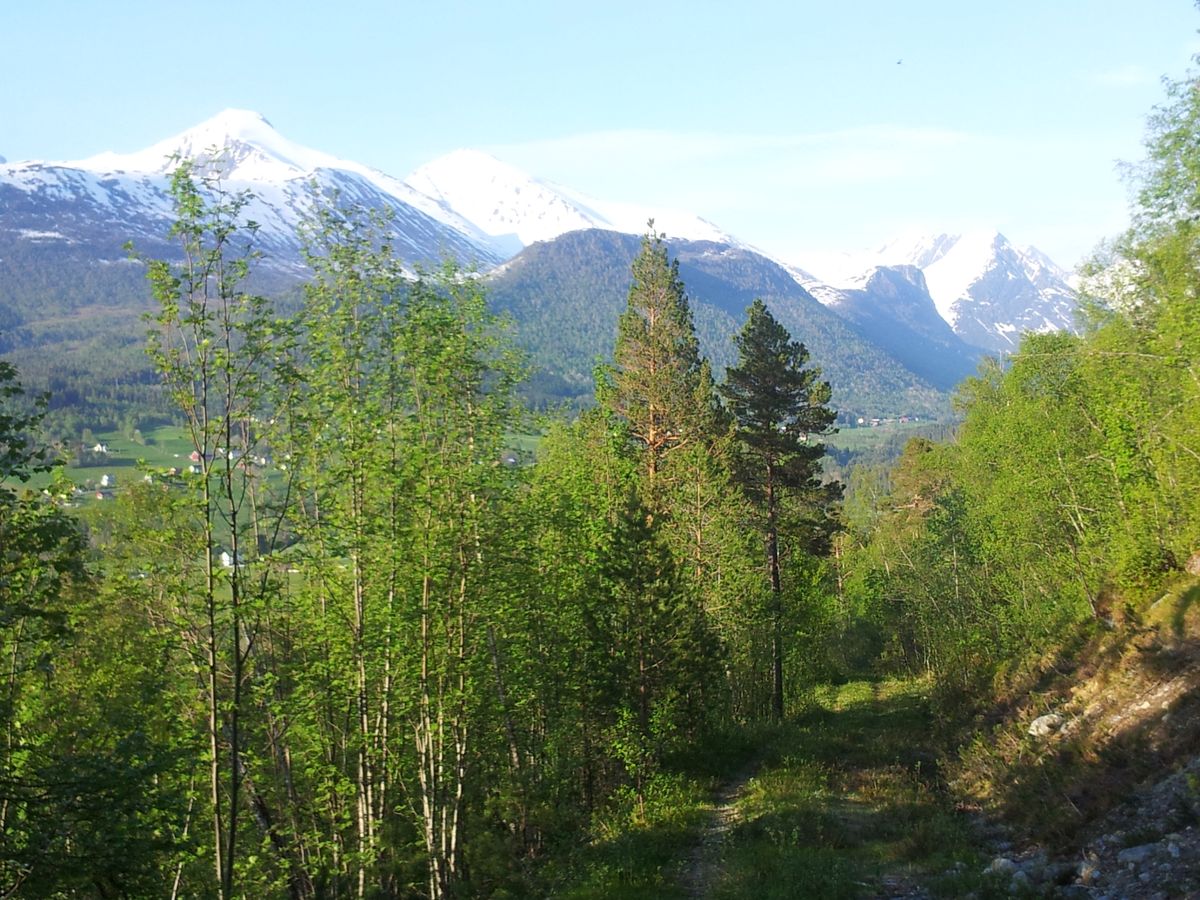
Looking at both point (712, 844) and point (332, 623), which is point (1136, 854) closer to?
point (712, 844)

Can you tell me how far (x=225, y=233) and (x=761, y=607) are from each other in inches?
1006

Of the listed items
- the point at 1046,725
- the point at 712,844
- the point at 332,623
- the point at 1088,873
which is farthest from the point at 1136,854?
the point at 332,623

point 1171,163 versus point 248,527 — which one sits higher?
point 1171,163

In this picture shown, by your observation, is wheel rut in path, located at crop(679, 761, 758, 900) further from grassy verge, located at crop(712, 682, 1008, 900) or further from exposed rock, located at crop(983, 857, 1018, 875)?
exposed rock, located at crop(983, 857, 1018, 875)

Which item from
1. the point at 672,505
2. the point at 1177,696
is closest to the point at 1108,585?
the point at 1177,696

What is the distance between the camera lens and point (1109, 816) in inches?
603

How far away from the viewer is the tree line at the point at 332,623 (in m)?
11.0

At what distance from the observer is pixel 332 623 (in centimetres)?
1636

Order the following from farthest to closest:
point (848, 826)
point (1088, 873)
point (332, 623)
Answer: point (848, 826), point (332, 623), point (1088, 873)

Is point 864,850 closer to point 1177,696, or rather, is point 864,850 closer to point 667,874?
point 667,874

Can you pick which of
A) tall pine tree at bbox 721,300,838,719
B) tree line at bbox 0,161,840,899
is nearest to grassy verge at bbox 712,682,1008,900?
tree line at bbox 0,161,840,899

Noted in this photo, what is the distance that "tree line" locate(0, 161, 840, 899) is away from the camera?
11.0 metres

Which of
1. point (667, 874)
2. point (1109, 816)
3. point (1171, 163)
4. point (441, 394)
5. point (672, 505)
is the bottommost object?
point (667, 874)

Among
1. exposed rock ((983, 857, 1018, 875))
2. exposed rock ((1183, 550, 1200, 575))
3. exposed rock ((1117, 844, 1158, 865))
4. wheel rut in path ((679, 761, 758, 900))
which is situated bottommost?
wheel rut in path ((679, 761, 758, 900))
